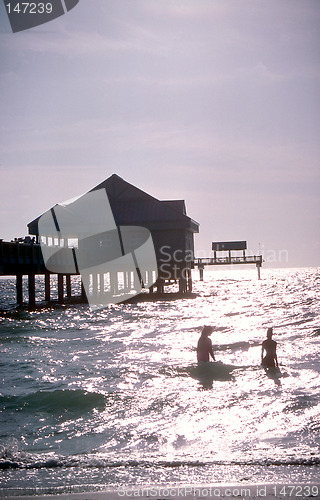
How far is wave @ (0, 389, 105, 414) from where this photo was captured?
12.5m

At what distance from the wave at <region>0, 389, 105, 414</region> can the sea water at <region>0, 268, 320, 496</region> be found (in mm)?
27

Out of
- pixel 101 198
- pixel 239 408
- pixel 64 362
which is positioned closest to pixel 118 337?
pixel 64 362

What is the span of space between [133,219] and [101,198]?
4.37 metres

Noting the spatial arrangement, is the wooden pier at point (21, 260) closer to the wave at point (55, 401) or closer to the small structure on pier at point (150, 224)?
the small structure on pier at point (150, 224)

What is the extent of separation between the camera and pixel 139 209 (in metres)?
45.3

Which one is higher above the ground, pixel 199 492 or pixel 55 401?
pixel 199 492

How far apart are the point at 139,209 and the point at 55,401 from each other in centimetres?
3303

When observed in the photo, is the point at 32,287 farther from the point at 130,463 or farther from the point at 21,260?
the point at 130,463

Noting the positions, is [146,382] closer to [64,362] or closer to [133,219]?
[64,362]

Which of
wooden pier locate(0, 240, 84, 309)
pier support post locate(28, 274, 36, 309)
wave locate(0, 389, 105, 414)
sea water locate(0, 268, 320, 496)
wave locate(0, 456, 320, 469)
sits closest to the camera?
sea water locate(0, 268, 320, 496)

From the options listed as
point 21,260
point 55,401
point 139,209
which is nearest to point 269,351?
point 55,401

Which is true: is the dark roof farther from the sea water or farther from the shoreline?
the shoreline

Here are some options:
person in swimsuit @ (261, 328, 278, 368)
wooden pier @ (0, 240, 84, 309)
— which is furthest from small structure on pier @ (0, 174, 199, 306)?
person in swimsuit @ (261, 328, 278, 368)

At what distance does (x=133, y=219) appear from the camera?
44594 millimetres
